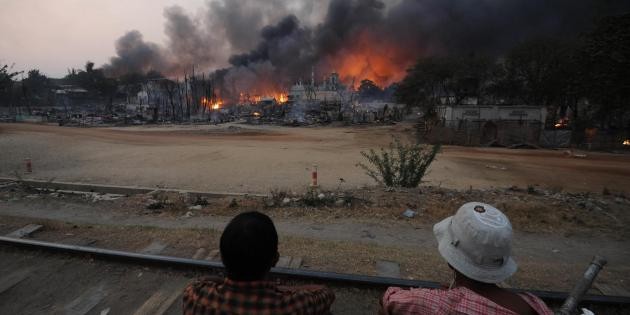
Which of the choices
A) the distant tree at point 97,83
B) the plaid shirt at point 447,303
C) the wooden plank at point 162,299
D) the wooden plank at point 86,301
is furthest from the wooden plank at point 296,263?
the distant tree at point 97,83

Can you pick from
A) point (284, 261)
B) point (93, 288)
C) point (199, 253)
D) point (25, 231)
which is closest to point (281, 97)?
point (25, 231)

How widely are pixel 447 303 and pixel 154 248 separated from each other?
4682 millimetres

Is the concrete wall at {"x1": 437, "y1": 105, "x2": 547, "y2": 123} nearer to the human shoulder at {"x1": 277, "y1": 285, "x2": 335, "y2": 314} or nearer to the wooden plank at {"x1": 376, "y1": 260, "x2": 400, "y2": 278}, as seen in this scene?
the wooden plank at {"x1": 376, "y1": 260, "x2": 400, "y2": 278}

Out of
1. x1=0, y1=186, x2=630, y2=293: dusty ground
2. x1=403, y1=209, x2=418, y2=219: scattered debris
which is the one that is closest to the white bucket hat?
x1=0, y1=186, x2=630, y2=293: dusty ground

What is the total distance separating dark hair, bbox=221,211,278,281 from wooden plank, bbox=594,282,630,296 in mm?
4407

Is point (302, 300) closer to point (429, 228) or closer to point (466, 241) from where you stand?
point (466, 241)

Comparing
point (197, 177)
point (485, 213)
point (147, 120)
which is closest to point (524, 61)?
point (197, 177)

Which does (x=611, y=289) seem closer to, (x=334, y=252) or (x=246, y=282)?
(x=334, y=252)

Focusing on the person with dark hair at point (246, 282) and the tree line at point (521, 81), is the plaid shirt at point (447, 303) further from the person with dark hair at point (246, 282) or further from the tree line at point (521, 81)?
the tree line at point (521, 81)

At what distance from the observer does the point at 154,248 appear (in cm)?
523

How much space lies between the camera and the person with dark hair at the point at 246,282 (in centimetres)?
169

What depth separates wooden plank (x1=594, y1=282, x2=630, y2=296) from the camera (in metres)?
4.01

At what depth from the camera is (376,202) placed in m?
8.04

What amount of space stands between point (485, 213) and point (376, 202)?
6368mm
